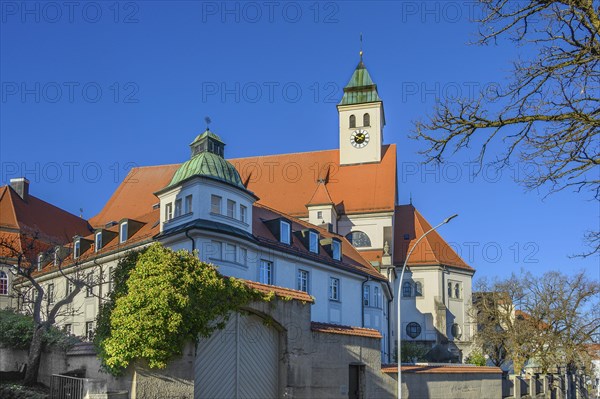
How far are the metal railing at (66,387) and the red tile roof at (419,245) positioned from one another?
44.9m

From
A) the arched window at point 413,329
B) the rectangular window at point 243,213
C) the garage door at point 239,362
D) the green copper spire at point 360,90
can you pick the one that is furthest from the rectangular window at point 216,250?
the green copper spire at point 360,90

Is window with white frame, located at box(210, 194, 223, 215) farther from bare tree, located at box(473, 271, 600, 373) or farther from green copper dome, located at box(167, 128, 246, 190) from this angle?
bare tree, located at box(473, 271, 600, 373)

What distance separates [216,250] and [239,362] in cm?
1256

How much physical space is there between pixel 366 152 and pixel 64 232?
1057 inches

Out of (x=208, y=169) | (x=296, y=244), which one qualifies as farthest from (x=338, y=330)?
(x=296, y=244)

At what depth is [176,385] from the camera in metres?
13.9

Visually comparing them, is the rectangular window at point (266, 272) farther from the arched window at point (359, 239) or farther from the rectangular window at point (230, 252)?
the arched window at point (359, 239)

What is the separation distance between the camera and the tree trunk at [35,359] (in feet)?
50.0

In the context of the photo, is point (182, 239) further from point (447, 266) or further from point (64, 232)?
point (447, 266)

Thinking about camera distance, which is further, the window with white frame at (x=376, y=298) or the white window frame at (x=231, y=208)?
the window with white frame at (x=376, y=298)

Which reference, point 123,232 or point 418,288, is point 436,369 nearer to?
point 123,232

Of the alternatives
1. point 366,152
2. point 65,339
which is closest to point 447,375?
point 65,339

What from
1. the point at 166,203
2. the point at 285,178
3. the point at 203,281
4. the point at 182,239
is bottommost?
the point at 203,281

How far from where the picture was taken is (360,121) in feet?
206
